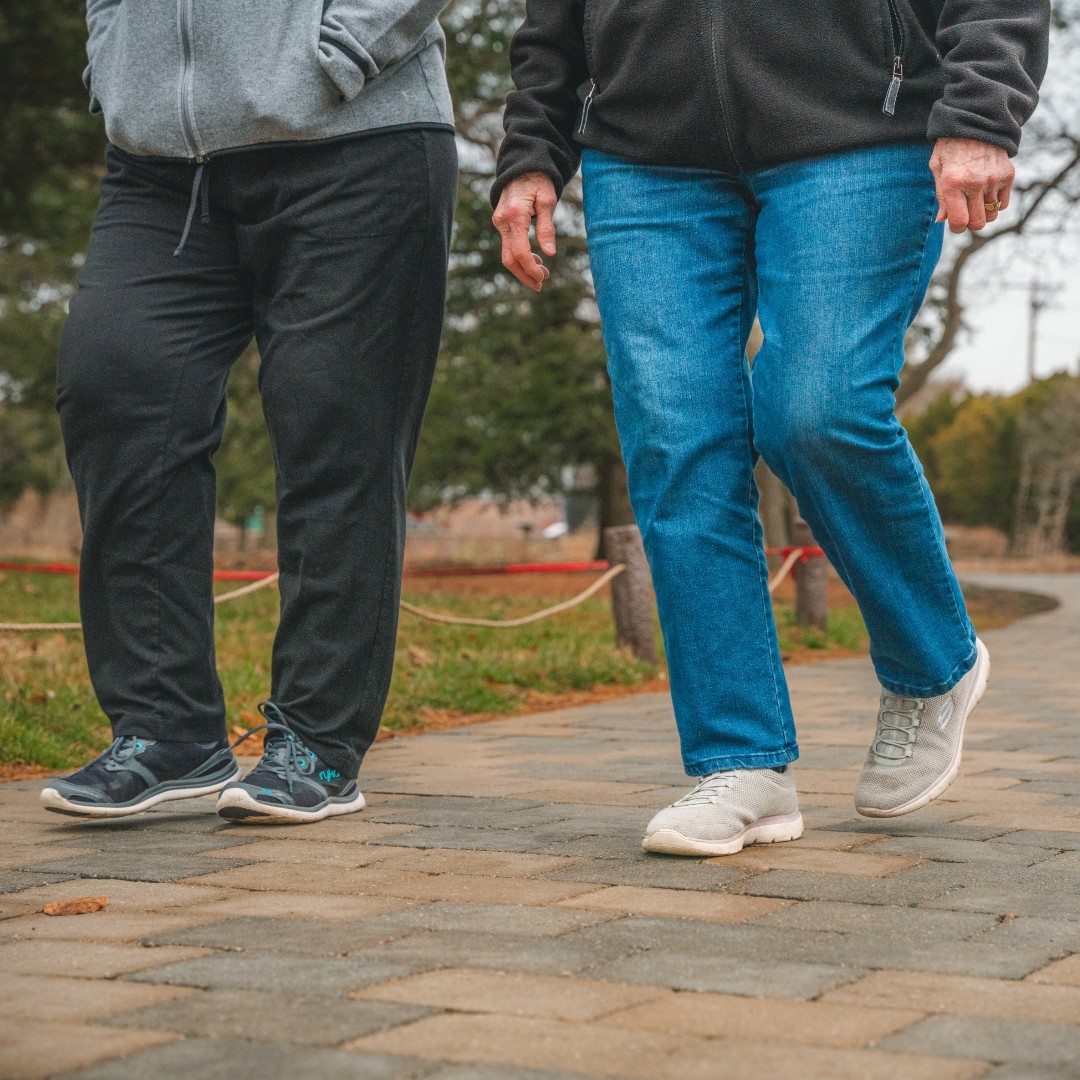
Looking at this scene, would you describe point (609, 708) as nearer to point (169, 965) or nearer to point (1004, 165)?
point (1004, 165)

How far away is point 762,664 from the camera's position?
9.32 feet

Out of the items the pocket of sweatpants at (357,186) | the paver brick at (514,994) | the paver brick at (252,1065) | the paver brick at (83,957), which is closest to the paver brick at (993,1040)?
the paver brick at (514,994)

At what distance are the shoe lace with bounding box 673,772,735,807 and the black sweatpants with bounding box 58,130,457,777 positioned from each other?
731 mm

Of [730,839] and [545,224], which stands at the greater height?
[545,224]

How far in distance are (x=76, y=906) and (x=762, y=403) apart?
1.34 m

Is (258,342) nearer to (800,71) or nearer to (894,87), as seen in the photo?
(800,71)

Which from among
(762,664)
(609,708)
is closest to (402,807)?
(762,664)

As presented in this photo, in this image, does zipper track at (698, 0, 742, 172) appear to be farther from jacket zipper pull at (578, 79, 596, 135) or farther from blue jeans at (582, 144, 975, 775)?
jacket zipper pull at (578, 79, 596, 135)

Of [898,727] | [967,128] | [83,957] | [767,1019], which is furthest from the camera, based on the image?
[898,727]

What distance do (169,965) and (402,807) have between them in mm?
1276

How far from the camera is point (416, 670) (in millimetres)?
5949

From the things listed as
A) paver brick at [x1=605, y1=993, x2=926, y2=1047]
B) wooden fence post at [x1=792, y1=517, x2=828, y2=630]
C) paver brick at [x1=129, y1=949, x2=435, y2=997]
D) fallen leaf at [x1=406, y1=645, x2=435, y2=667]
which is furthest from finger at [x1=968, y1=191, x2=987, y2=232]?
wooden fence post at [x1=792, y1=517, x2=828, y2=630]

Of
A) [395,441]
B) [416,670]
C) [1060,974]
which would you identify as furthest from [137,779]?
[416,670]

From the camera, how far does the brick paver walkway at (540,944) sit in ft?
5.32
